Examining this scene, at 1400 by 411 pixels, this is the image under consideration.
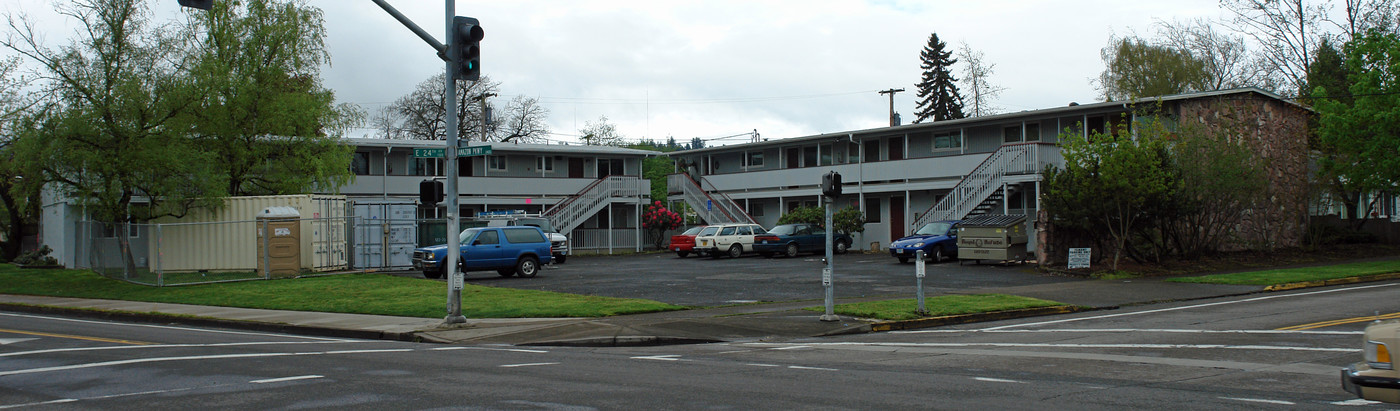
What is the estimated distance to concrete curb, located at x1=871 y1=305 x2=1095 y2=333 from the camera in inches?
608

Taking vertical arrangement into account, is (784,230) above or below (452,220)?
below

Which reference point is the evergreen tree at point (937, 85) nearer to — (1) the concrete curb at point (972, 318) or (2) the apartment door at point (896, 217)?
(2) the apartment door at point (896, 217)

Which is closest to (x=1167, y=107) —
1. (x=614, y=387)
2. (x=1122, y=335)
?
(x=1122, y=335)

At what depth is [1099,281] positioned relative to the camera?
24359 mm

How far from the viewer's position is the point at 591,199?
44.4 metres

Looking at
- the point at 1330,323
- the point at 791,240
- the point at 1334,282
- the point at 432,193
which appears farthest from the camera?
the point at 791,240

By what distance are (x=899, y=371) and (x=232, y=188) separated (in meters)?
28.5

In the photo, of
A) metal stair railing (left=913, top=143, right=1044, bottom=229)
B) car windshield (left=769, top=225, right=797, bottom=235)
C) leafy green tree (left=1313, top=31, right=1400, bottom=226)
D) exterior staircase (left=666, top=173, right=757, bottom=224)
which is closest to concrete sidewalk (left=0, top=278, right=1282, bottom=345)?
metal stair railing (left=913, top=143, right=1044, bottom=229)

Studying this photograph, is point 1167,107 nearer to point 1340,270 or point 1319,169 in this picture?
point 1319,169

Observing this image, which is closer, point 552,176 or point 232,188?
point 232,188

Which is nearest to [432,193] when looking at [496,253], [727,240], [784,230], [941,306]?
[941,306]

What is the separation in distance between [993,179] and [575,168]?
896 inches

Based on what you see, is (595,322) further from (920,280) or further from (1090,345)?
(1090,345)

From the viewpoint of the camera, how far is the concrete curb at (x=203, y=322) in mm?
15141
